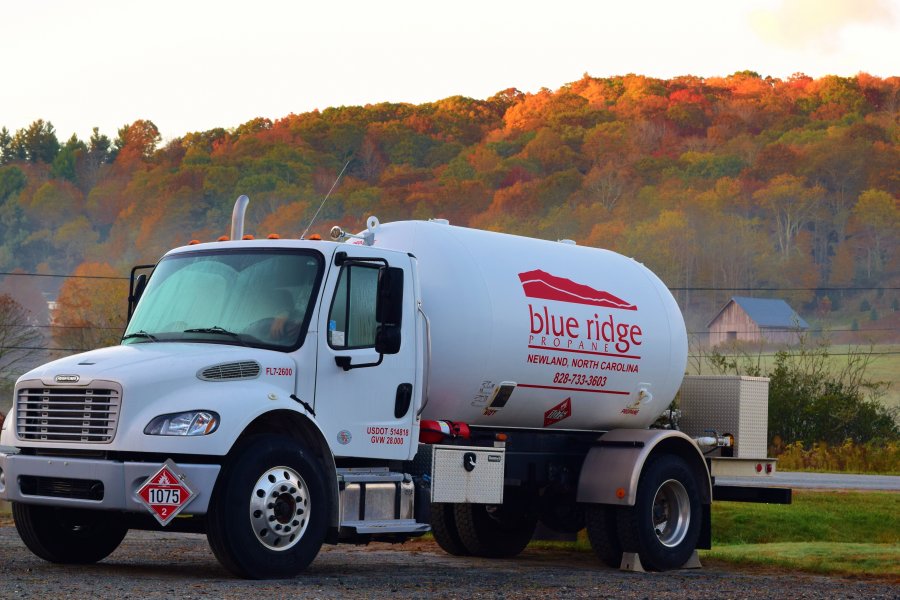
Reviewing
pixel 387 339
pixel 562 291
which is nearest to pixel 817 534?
pixel 562 291

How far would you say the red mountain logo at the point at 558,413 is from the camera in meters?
14.3

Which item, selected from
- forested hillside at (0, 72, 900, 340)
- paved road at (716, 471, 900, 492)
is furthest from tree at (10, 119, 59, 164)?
paved road at (716, 471, 900, 492)

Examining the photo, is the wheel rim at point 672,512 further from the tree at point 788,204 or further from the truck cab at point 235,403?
the tree at point 788,204

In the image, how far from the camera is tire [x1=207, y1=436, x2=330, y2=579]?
10.9 m

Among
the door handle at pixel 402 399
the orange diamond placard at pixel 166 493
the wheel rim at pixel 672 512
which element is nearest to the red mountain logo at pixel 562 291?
the door handle at pixel 402 399

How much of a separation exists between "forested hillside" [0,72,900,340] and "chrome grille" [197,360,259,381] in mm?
123080

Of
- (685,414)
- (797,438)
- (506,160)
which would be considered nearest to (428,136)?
(506,160)

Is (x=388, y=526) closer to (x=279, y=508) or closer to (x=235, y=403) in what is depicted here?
(x=279, y=508)

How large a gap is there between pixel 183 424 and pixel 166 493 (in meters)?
0.54

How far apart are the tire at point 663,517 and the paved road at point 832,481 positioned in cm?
1482

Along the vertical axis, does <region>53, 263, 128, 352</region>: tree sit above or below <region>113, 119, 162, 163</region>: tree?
below

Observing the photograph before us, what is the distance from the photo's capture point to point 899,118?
171 m

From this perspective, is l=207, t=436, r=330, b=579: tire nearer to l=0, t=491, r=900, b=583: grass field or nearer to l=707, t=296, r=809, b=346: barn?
l=0, t=491, r=900, b=583: grass field

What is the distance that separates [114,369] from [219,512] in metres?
1.42
